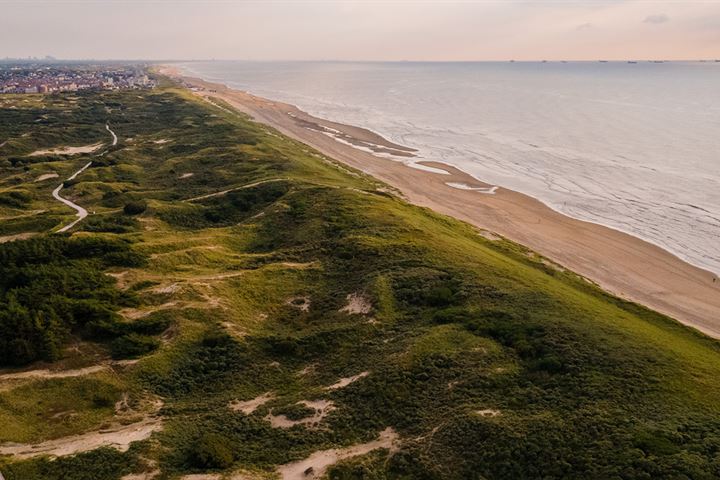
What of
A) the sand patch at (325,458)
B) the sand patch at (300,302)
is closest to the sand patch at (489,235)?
the sand patch at (300,302)

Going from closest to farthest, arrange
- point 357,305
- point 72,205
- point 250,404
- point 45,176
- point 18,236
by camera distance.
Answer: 1. point 250,404
2. point 357,305
3. point 18,236
4. point 72,205
5. point 45,176

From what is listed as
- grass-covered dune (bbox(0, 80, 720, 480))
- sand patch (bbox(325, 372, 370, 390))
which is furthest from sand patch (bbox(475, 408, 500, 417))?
sand patch (bbox(325, 372, 370, 390))

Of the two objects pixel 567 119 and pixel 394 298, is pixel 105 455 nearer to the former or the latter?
pixel 394 298

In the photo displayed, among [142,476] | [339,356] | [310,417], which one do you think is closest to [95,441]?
[142,476]

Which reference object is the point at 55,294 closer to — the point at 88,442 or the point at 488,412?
the point at 88,442

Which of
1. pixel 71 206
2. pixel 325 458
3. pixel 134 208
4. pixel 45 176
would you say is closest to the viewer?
pixel 325 458

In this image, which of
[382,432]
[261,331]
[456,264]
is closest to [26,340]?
[261,331]
